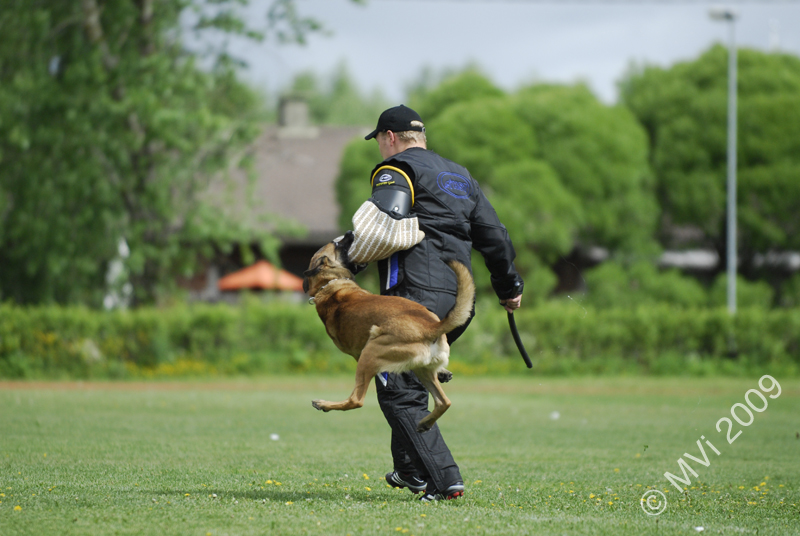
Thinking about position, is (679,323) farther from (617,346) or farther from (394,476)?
(394,476)

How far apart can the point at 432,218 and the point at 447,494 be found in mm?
1661

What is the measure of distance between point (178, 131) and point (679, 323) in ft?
38.3

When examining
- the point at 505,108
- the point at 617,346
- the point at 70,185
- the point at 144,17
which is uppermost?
the point at 144,17

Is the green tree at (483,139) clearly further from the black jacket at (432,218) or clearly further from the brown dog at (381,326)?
the brown dog at (381,326)

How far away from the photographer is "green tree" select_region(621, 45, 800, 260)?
83.1 ft

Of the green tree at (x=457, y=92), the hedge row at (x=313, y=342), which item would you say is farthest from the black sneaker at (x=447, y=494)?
the green tree at (x=457, y=92)

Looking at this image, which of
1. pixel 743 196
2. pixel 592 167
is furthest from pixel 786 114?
pixel 592 167

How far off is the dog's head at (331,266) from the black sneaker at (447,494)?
1.41 metres

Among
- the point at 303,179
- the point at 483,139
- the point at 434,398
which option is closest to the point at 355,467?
→ the point at 434,398

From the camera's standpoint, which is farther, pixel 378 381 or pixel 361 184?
pixel 361 184

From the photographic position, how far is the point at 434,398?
5125 millimetres

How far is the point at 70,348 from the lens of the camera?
56.9 feet

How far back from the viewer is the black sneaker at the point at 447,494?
17.0ft

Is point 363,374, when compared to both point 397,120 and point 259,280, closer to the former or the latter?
point 397,120
